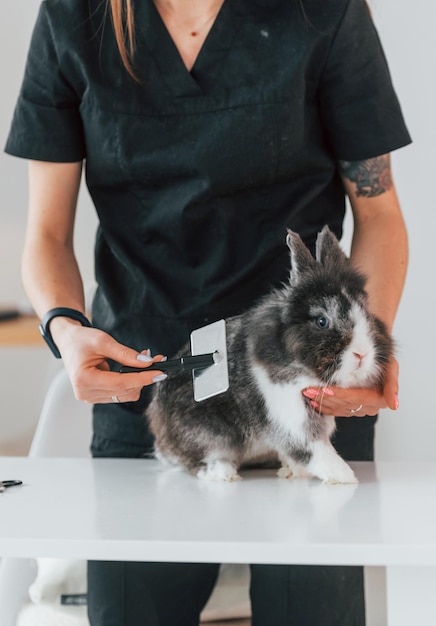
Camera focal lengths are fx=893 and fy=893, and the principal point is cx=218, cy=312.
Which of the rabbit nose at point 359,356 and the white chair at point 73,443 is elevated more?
the rabbit nose at point 359,356

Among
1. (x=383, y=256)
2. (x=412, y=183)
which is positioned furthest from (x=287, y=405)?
Result: (x=412, y=183)

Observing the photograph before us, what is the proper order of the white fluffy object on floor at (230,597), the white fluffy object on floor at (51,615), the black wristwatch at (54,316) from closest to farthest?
1. the black wristwatch at (54,316)
2. the white fluffy object on floor at (51,615)
3. the white fluffy object on floor at (230,597)

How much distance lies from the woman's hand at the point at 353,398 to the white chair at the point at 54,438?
2.28ft

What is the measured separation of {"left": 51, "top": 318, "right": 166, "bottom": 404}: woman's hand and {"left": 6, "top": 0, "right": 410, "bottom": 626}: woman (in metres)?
0.12

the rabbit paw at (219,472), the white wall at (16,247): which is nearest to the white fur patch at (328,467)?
the rabbit paw at (219,472)

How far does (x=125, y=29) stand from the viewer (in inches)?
54.2

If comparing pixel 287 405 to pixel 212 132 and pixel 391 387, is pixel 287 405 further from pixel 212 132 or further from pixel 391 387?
pixel 212 132

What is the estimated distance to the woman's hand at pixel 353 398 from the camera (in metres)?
1.13

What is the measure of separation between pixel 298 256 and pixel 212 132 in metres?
0.31

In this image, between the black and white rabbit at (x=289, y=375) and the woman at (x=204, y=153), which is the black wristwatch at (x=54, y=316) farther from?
the black and white rabbit at (x=289, y=375)

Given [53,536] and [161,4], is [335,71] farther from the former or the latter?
[53,536]

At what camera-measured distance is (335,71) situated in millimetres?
1356

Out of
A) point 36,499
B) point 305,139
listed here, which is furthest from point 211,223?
point 36,499

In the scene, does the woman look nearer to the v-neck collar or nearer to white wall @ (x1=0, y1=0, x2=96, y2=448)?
the v-neck collar
